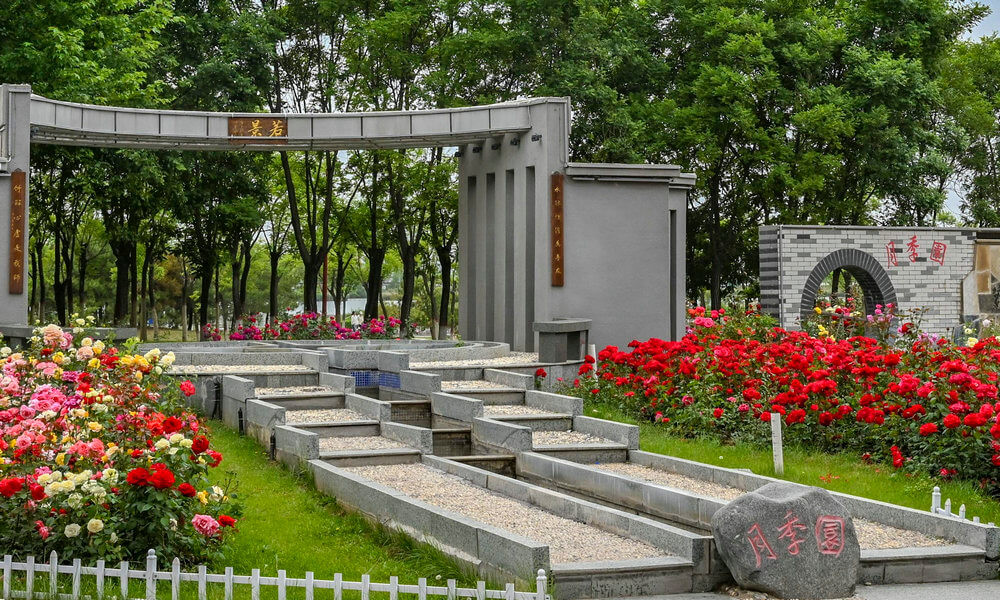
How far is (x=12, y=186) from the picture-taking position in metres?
19.0

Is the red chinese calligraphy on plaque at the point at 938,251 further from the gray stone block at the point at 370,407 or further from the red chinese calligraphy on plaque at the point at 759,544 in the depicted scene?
the red chinese calligraphy on plaque at the point at 759,544

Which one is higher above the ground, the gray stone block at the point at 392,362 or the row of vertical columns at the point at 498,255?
the row of vertical columns at the point at 498,255

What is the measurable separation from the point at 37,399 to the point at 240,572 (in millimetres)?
1976

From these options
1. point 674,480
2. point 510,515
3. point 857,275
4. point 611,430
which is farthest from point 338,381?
point 857,275

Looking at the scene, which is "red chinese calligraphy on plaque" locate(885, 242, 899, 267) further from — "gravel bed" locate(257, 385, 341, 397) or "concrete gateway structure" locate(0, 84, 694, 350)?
"gravel bed" locate(257, 385, 341, 397)

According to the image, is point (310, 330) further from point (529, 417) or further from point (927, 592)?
point (927, 592)

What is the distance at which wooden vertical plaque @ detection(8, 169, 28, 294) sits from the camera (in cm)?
1894

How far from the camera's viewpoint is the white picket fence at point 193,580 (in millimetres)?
6125

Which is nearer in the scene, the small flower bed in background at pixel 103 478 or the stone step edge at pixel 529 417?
the small flower bed in background at pixel 103 478

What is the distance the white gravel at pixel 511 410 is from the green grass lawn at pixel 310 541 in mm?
3487

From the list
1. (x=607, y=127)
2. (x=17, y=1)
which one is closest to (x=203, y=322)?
(x=17, y=1)

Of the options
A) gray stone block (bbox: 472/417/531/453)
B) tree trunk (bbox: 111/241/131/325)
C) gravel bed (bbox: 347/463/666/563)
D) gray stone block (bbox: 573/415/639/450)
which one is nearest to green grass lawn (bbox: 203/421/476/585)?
gravel bed (bbox: 347/463/666/563)

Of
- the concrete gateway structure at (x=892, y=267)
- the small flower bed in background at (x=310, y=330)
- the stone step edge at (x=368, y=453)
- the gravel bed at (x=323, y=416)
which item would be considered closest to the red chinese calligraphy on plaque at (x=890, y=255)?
the concrete gateway structure at (x=892, y=267)

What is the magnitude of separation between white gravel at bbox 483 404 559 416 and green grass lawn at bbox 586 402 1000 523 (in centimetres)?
147
